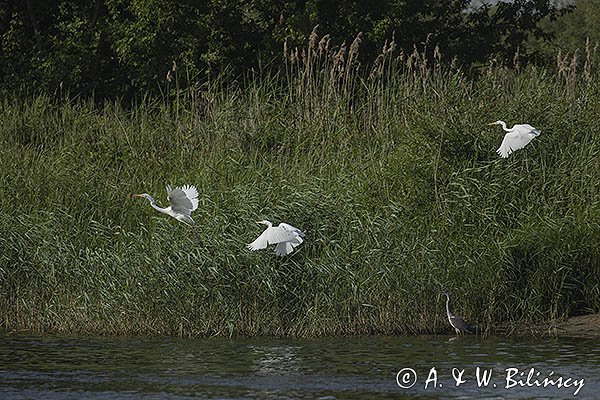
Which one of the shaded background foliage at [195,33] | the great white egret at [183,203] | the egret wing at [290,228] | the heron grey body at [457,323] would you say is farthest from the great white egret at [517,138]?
the shaded background foliage at [195,33]

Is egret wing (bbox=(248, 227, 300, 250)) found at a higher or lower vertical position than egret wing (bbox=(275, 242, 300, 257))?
higher

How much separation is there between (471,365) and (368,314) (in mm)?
1756

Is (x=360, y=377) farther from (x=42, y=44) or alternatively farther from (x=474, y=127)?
(x=42, y=44)

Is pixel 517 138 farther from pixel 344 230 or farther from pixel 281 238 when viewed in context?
pixel 281 238

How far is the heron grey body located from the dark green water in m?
0.09

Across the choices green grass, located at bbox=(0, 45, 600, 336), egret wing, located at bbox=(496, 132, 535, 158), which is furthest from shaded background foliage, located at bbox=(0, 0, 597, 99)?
egret wing, located at bbox=(496, 132, 535, 158)

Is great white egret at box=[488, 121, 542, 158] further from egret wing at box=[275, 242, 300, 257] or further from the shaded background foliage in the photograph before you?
the shaded background foliage

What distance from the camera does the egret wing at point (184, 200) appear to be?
10689mm

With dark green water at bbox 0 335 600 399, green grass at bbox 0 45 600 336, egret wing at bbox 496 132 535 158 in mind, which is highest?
egret wing at bbox 496 132 535 158

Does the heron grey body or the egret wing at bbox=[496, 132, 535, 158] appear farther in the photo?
the egret wing at bbox=[496, 132, 535, 158]

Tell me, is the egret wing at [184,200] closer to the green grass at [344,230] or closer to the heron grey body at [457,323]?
the green grass at [344,230]

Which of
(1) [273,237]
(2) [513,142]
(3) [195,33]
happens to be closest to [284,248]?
(1) [273,237]

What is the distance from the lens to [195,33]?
2205cm

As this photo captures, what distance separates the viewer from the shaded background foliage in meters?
21.9
